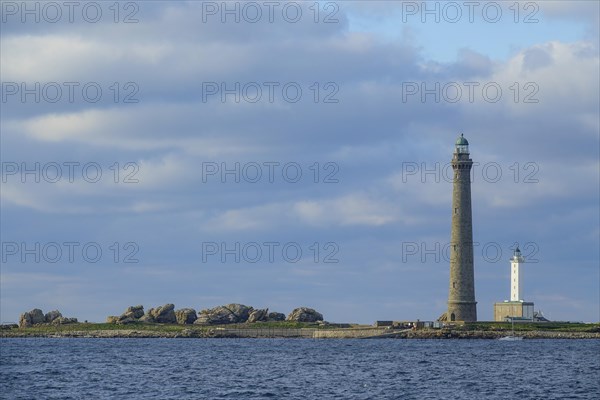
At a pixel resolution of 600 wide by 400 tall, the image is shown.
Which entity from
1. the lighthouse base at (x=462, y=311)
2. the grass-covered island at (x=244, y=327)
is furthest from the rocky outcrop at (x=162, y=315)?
the lighthouse base at (x=462, y=311)

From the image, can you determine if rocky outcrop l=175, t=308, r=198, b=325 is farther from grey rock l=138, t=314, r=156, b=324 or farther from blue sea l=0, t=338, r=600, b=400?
blue sea l=0, t=338, r=600, b=400

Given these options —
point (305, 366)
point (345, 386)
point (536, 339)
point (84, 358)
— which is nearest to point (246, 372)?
point (305, 366)

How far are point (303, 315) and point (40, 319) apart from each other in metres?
48.2

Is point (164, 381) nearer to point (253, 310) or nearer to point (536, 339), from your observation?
point (536, 339)

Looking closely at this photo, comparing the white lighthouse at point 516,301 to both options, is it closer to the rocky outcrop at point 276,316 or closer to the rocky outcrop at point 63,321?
the rocky outcrop at point 276,316

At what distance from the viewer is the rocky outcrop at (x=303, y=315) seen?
580 ft

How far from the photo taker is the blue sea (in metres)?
75.1

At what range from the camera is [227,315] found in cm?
18025

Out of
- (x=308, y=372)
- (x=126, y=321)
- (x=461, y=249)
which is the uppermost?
(x=461, y=249)

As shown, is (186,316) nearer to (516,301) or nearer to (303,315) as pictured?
(303,315)

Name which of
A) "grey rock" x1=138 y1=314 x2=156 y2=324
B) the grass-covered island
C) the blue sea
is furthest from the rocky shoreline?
the blue sea

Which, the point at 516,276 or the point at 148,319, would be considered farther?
the point at 148,319

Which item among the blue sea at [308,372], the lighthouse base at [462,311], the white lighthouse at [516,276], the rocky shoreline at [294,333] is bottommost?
the blue sea at [308,372]

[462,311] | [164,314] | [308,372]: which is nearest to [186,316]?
[164,314]
